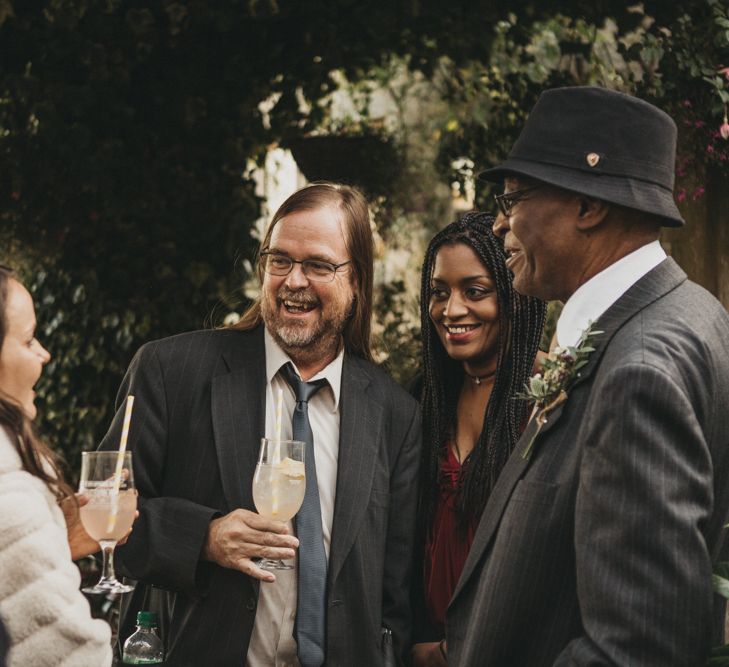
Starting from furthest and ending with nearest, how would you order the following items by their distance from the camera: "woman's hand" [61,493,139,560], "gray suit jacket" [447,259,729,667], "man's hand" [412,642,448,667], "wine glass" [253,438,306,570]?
"man's hand" [412,642,448,667] → "wine glass" [253,438,306,570] → "woman's hand" [61,493,139,560] → "gray suit jacket" [447,259,729,667]

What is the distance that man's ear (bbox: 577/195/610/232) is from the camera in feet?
6.62

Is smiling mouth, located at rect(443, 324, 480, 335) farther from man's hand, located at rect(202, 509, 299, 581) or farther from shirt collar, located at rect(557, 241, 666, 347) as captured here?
shirt collar, located at rect(557, 241, 666, 347)

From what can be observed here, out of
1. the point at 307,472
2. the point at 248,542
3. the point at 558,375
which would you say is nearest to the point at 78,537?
the point at 248,542

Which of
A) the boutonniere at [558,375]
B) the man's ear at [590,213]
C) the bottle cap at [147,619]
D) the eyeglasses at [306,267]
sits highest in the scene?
the man's ear at [590,213]

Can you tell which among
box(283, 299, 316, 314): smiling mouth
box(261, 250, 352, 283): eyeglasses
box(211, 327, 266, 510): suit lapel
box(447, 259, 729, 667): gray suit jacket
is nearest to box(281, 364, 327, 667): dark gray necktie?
box(211, 327, 266, 510): suit lapel

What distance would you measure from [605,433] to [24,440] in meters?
1.12

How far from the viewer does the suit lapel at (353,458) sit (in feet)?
9.43

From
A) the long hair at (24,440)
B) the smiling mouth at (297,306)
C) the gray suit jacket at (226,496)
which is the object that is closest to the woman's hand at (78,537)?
the long hair at (24,440)

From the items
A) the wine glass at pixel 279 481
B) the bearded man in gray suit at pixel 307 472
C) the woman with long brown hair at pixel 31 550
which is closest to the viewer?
Answer: the woman with long brown hair at pixel 31 550

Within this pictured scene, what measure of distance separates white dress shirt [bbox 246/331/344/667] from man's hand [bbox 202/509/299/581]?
168mm

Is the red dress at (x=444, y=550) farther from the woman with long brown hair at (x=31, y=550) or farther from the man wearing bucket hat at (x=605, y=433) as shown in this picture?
the woman with long brown hair at (x=31, y=550)

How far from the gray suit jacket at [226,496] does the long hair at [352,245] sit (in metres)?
0.16

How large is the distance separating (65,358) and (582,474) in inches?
171

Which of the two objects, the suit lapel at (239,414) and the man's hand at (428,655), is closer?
the suit lapel at (239,414)
